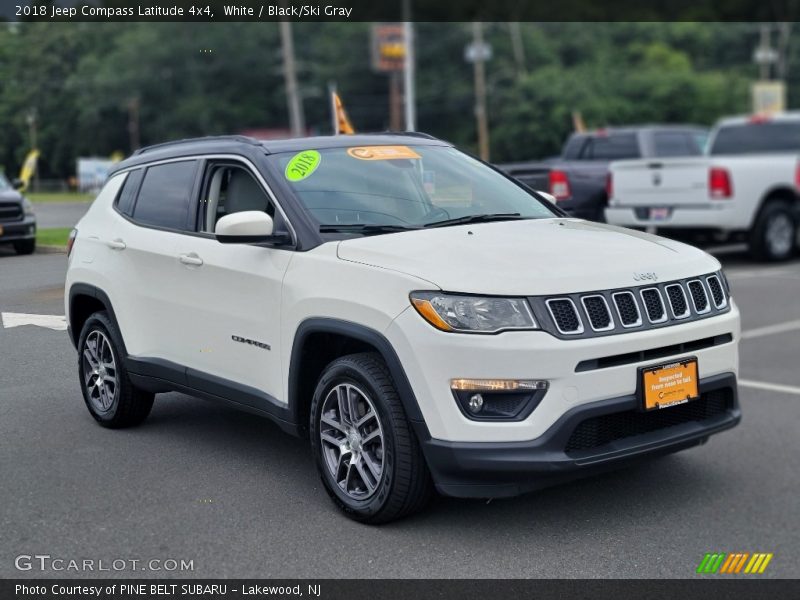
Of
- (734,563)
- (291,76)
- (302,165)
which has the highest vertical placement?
(291,76)

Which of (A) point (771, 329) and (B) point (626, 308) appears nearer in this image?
(B) point (626, 308)

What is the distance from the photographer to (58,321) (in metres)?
4.47

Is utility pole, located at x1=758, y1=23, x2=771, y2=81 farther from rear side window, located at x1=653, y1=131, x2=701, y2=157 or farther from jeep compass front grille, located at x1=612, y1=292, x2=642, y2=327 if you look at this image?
jeep compass front grille, located at x1=612, y1=292, x2=642, y2=327

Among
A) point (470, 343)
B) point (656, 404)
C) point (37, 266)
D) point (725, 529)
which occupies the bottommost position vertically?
point (725, 529)

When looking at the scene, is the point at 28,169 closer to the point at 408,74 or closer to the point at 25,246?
the point at 25,246

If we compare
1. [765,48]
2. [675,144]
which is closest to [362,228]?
[675,144]

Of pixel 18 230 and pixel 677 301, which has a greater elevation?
pixel 18 230

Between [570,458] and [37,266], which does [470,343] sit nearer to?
[570,458]

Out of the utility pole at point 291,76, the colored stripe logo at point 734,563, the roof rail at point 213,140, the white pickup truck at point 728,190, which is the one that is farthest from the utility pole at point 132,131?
the utility pole at point 291,76

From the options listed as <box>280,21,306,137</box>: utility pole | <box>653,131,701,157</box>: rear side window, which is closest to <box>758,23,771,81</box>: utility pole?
<box>280,21,306,137</box>: utility pole

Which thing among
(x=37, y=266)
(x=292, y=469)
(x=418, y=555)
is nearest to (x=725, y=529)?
(x=418, y=555)

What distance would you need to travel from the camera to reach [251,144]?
5008 millimetres

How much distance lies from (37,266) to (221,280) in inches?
32.1

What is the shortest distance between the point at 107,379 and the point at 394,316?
1.62m
